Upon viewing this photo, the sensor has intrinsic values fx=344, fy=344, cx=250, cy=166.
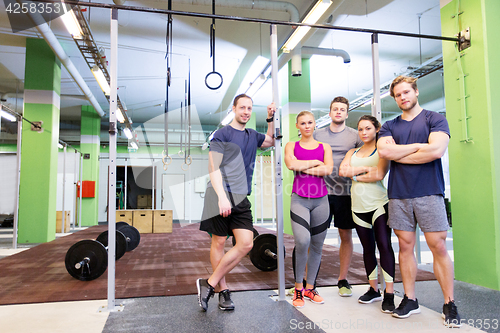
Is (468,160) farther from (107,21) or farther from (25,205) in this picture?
(25,205)

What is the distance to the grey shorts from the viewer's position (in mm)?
2080

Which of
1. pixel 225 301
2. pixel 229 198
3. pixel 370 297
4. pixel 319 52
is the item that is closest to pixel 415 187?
pixel 370 297

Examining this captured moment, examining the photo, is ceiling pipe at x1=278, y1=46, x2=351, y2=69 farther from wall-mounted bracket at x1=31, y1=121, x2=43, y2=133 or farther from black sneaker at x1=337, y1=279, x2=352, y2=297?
black sneaker at x1=337, y1=279, x2=352, y2=297

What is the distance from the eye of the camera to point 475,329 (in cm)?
193

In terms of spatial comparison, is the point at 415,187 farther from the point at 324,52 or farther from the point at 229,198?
the point at 324,52

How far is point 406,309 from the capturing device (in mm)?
2135

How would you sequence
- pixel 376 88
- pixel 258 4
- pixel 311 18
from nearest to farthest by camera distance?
pixel 376 88, pixel 311 18, pixel 258 4

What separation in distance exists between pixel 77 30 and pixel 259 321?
14.3 feet

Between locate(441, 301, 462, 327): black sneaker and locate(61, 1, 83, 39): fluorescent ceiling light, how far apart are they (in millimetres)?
4789

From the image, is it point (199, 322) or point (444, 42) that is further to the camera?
point (444, 42)

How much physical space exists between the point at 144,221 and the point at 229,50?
4632mm

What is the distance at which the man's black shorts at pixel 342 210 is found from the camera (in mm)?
2605

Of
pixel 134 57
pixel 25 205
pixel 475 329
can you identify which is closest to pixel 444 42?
pixel 475 329

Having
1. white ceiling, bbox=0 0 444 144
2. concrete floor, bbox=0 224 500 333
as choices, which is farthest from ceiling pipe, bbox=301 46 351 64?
concrete floor, bbox=0 224 500 333
